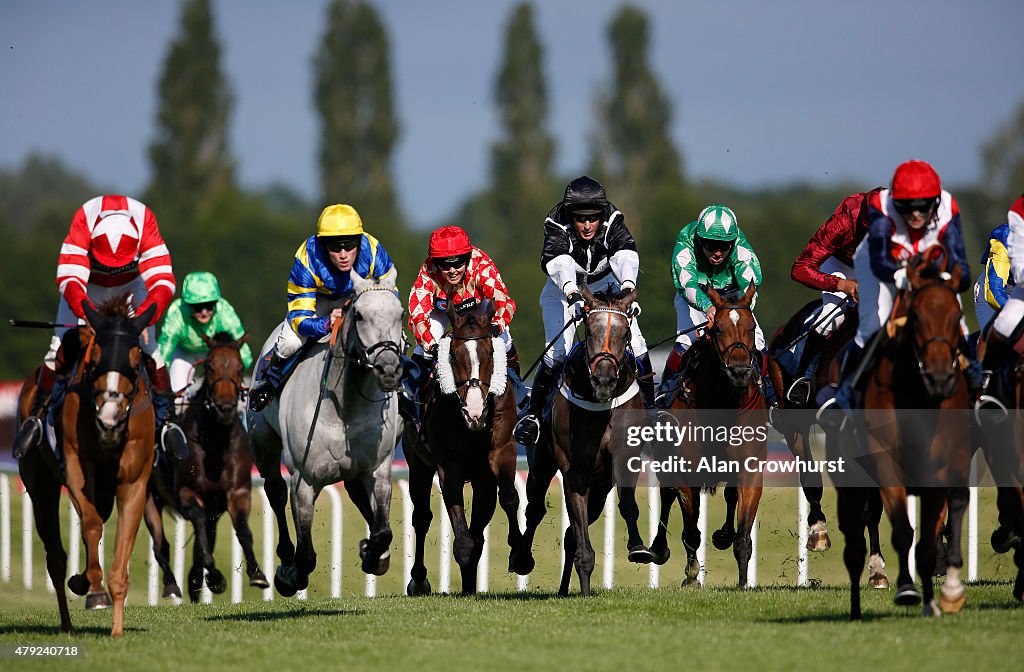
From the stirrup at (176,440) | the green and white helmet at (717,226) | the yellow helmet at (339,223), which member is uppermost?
the green and white helmet at (717,226)

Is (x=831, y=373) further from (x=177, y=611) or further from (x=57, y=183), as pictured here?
(x=57, y=183)

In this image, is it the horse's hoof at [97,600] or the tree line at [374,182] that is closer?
the horse's hoof at [97,600]

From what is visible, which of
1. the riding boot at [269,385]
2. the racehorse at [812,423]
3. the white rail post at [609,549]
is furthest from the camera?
the white rail post at [609,549]

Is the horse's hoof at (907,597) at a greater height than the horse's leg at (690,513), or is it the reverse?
the horse's leg at (690,513)

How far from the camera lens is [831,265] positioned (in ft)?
37.0

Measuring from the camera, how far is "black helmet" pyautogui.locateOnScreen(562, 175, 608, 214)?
1042 centimetres

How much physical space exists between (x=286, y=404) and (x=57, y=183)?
228 feet

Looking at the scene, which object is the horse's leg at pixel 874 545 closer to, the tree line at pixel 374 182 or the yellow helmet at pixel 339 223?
the yellow helmet at pixel 339 223

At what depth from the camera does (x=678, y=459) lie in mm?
10312

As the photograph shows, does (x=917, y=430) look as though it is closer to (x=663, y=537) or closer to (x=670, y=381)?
(x=663, y=537)

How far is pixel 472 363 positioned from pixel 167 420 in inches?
81.4

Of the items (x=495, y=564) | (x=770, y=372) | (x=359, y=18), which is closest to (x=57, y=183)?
(x=359, y=18)

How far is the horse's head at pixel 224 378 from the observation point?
1067 cm

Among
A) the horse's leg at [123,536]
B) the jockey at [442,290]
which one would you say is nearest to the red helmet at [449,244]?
the jockey at [442,290]
